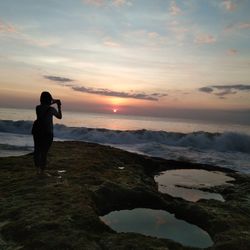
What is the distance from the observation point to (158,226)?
7.39 metres

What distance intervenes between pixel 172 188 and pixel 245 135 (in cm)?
3144

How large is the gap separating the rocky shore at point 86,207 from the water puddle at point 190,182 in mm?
777

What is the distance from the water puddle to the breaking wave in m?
22.1

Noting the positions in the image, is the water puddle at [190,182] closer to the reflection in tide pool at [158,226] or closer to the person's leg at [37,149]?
the reflection in tide pool at [158,226]

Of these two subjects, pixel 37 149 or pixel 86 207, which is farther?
pixel 37 149

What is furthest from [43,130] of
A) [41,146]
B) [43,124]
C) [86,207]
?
[86,207]

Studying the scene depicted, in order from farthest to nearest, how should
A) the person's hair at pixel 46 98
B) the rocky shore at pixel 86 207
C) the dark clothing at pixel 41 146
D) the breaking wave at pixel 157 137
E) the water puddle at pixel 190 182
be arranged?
the breaking wave at pixel 157 137
the water puddle at pixel 190 182
the dark clothing at pixel 41 146
the person's hair at pixel 46 98
the rocky shore at pixel 86 207

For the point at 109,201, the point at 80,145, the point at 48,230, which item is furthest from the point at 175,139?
the point at 48,230

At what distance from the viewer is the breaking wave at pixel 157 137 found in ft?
131

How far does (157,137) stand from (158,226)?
42928mm

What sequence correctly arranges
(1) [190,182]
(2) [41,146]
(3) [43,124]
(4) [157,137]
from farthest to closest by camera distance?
1. (4) [157,137]
2. (1) [190,182]
3. (2) [41,146]
4. (3) [43,124]

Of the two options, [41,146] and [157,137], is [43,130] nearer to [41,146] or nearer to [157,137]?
[41,146]

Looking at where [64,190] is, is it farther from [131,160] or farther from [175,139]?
[175,139]

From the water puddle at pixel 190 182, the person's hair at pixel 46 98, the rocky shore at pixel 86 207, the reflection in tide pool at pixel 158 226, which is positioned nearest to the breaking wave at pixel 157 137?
the water puddle at pixel 190 182
